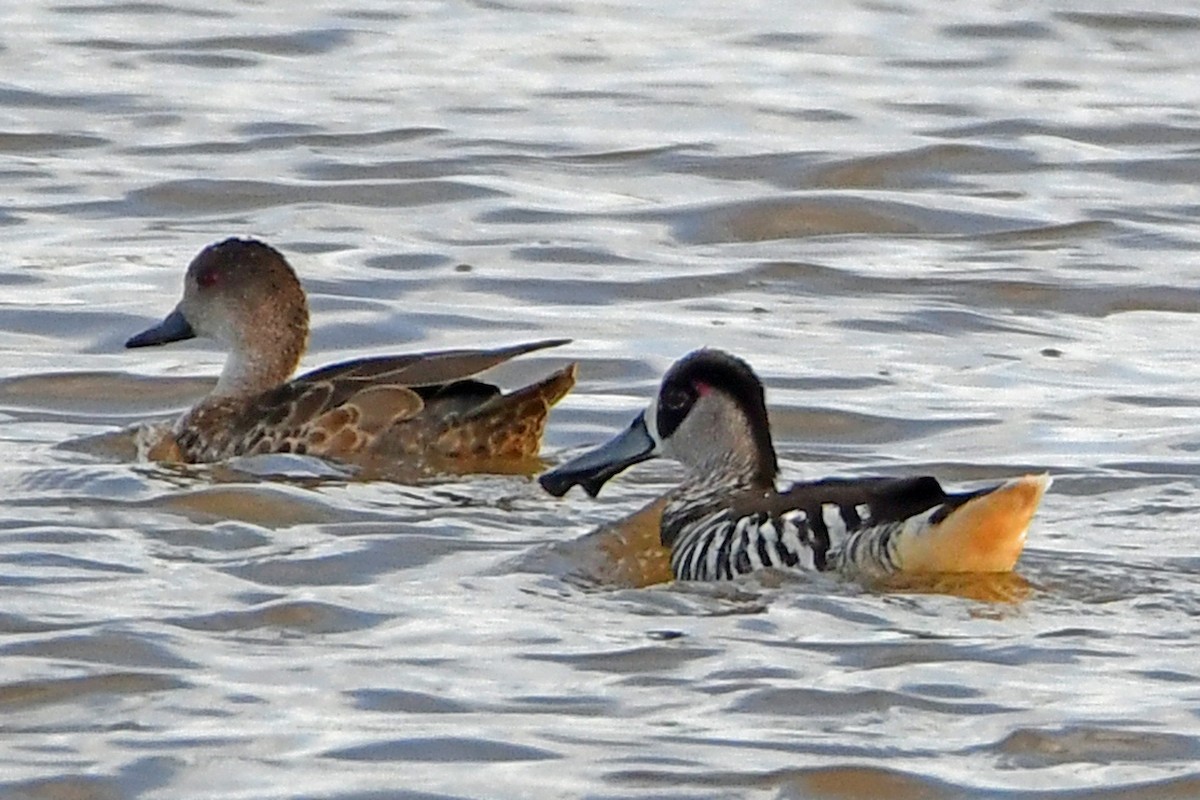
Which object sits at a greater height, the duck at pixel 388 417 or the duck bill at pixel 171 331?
the duck bill at pixel 171 331

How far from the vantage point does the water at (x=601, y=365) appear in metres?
7.32

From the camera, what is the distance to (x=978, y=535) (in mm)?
8477

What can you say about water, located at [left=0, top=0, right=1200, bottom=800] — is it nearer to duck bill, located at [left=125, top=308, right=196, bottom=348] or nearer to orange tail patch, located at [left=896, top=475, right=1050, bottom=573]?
orange tail patch, located at [left=896, top=475, right=1050, bottom=573]

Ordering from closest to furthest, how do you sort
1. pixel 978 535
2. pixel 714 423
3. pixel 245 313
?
pixel 978 535
pixel 714 423
pixel 245 313

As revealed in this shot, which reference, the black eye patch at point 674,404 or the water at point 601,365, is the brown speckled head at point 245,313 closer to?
the water at point 601,365

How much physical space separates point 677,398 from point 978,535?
133cm

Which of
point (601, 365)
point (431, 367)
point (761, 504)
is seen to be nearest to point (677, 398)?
point (761, 504)

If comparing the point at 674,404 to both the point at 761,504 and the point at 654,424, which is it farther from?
the point at 761,504

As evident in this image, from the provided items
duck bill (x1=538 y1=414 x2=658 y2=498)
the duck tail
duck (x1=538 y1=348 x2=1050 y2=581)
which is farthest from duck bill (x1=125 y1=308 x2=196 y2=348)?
duck bill (x1=538 y1=414 x2=658 y2=498)

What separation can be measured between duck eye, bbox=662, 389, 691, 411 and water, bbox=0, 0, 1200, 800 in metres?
0.44

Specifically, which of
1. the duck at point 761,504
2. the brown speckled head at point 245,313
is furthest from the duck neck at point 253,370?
the duck at point 761,504

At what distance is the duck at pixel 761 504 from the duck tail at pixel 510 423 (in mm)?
627

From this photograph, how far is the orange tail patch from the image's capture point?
8461mm

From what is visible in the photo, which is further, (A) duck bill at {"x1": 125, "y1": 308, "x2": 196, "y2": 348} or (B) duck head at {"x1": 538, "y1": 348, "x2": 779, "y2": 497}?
(A) duck bill at {"x1": 125, "y1": 308, "x2": 196, "y2": 348}
